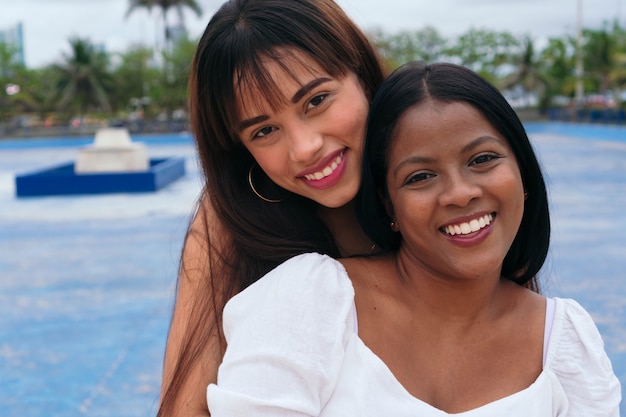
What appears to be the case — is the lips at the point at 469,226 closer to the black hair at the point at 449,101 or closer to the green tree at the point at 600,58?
the black hair at the point at 449,101

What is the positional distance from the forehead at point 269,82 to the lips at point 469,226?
48 centimetres

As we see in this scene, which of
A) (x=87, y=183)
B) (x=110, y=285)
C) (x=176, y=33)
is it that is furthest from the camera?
(x=176, y=33)

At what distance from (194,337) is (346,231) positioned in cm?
46

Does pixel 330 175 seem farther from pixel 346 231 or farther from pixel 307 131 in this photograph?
pixel 346 231

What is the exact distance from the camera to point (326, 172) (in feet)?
5.69

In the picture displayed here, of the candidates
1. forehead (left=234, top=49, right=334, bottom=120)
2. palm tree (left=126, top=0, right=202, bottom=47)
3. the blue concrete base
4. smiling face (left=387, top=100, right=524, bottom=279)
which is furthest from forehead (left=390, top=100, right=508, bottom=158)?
palm tree (left=126, top=0, right=202, bottom=47)

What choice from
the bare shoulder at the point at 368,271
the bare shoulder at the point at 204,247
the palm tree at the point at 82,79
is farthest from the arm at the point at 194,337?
the palm tree at the point at 82,79

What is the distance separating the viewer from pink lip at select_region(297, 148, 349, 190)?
173cm

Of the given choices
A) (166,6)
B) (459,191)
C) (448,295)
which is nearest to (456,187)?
(459,191)

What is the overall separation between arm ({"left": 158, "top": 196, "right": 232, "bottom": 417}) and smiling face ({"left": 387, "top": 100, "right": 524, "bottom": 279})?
19.1 inches

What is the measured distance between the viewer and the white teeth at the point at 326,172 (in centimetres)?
173

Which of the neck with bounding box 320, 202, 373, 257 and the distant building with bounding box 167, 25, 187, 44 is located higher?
the neck with bounding box 320, 202, 373, 257

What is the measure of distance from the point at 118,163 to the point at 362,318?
12597mm

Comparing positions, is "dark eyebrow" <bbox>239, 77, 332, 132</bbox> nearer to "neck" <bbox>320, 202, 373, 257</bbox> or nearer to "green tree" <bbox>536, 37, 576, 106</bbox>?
"neck" <bbox>320, 202, 373, 257</bbox>
